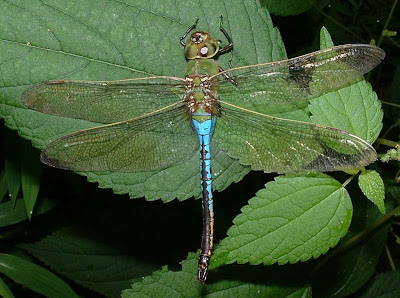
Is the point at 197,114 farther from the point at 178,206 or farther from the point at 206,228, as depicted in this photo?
the point at 178,206

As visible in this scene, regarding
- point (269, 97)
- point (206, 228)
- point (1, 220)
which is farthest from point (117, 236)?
point (269, 97)

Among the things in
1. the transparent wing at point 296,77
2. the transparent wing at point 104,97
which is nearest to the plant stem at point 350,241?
the transparent wing at point 296,77

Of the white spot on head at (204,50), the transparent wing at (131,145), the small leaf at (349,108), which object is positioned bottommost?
the small leaf at (349,108)

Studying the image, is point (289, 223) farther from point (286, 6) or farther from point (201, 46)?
point (286, 6)

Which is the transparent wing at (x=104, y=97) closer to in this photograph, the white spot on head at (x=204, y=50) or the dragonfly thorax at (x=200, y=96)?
the dragonfly thorax at (x=200, y=96)

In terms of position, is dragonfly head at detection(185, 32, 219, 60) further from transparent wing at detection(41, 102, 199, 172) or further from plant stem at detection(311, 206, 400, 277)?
plant stem at detection(311, 206, 400, 277)

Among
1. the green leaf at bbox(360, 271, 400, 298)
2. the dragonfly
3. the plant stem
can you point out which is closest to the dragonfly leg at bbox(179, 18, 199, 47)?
the dragonfly

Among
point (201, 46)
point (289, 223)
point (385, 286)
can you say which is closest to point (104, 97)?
point (201, 46)
